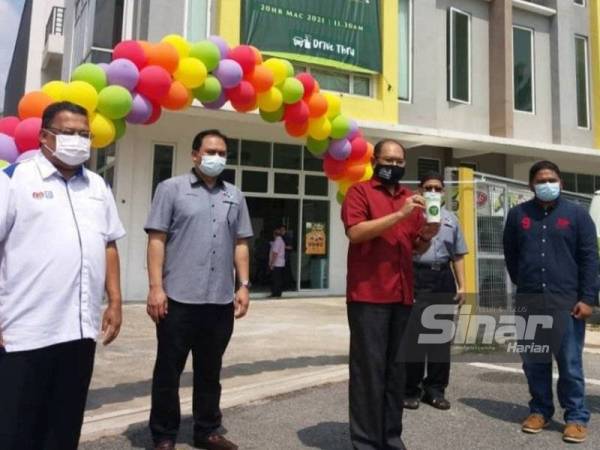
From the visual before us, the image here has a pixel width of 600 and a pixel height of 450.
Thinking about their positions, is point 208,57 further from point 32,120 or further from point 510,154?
point 510,154

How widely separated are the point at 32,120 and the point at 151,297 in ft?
6.85

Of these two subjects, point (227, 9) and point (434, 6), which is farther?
point (434, 6)

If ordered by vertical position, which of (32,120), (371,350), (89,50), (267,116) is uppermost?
(89,50)

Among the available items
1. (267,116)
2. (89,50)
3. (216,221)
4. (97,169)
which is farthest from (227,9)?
(216,221)

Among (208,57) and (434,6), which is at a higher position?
(434,6)

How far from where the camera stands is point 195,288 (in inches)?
148

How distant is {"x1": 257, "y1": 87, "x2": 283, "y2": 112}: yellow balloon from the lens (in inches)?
253

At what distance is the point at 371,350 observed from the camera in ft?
11.4

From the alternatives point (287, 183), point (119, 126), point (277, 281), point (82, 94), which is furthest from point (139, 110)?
point (287, 183)

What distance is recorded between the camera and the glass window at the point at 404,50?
15.6 m

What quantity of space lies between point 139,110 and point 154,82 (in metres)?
0.31

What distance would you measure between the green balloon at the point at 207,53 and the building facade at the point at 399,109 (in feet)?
19.7

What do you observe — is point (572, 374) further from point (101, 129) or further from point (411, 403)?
point (101, 129)

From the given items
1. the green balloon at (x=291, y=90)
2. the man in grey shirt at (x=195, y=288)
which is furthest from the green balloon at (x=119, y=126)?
the green balloon at (x=291, y=90)
